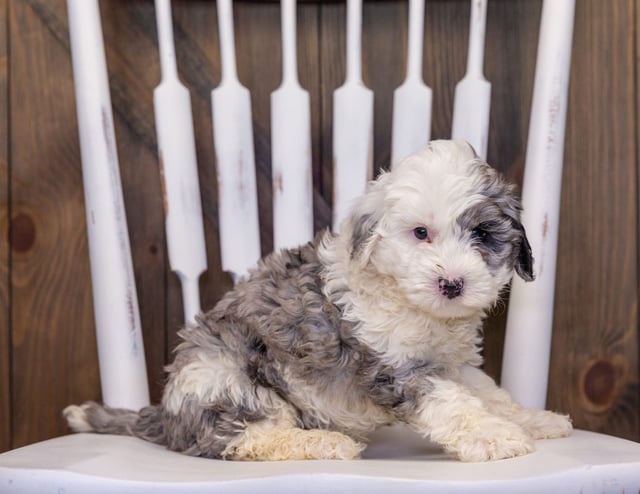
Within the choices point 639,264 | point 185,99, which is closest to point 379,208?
point 185,99

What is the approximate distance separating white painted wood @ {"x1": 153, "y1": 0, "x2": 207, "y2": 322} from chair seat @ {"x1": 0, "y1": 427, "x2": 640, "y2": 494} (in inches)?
18.0

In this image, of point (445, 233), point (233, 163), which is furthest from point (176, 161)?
point (445, 233)

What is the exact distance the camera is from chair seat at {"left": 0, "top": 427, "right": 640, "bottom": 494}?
742 mm

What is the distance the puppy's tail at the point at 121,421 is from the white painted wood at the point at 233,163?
0.29 metres

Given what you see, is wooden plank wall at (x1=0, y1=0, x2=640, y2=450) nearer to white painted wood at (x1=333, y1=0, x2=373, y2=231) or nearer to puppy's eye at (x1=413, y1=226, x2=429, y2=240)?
white painted wood at (x1=333, y1=0, x2=373, y2=231)

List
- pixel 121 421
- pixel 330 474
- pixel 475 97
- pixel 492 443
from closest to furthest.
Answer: pixel 330 474 → pixel 492 443 → pixel 121 421 → pixel 475 97

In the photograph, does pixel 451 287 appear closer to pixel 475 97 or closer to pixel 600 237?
pixel 475 97

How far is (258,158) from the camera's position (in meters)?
1.50

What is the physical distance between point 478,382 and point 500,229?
25 cm

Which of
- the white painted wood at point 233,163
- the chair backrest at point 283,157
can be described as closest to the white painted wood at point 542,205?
the chair backrest at point 283,157

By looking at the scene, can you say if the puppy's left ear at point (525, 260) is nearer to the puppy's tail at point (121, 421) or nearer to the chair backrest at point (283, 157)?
the chair backrest at point (283, 157)

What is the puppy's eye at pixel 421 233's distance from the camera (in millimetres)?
993

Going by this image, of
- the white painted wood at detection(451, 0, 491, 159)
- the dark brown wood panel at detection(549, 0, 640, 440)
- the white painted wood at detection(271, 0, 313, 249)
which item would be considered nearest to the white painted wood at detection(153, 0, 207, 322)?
the white painted wood at detection(271, 0, 313, 249)

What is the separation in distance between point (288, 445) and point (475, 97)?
61 centimetres
